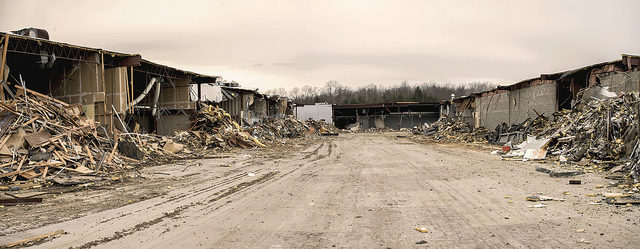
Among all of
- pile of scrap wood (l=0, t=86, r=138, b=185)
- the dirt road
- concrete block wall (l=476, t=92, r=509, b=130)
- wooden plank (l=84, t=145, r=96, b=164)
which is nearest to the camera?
the dirt road

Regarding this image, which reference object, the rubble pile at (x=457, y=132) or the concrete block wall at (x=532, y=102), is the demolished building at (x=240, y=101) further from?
the concrete block wall at (x=532, y=102)

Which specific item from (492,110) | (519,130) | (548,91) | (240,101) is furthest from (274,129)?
(548,91)

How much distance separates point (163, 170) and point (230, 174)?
2.43 meters

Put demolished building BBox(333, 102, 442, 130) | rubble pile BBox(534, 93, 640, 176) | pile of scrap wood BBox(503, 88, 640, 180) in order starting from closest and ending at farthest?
pile of scrap wood BBox(503, 88, 640, 180) → rubble pile BBox(534, 93, 640, 176) → demolished building BBox(333, 102, 442, 130)

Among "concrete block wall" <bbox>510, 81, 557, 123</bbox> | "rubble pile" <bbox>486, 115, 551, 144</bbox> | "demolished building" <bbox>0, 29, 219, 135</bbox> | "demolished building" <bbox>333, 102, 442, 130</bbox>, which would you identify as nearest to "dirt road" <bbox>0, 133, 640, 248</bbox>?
"demolished building" <bbox>0, 29, 219, 135</bbox>

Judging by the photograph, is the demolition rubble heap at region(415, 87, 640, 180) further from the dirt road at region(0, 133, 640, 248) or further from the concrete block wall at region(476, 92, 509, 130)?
the concrete block wall at region(476, 92, 509, 130)

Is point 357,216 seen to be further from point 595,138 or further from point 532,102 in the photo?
point 532,102

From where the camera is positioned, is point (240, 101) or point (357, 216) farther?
point (240, 101)

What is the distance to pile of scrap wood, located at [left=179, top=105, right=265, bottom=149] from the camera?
2091 centimetres

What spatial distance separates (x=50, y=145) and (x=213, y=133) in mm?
12063

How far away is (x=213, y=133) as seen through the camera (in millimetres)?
23484

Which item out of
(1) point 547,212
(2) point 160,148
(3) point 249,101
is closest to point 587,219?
(1) point 547,212

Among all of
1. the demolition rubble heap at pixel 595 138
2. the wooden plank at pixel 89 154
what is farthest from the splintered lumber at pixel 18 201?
the demolition rubble heap at pixel 595 138

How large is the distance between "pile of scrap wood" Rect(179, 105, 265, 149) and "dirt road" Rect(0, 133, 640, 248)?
426 inches
